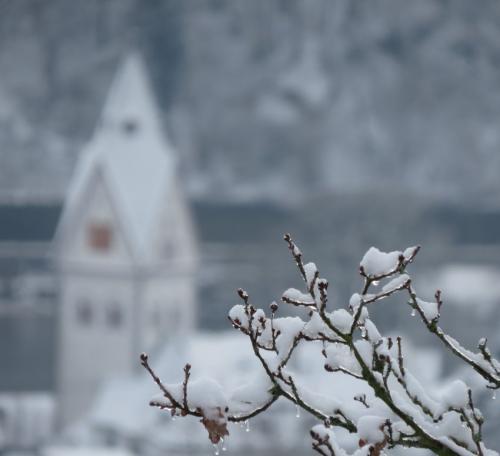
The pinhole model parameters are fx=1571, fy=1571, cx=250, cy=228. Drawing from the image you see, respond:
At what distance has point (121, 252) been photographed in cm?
2303

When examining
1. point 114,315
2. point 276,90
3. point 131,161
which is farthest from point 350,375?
point 276,90

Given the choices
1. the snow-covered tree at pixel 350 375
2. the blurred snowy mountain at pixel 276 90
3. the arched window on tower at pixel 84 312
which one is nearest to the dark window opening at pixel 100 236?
the arched window on tower at pixel 84 312

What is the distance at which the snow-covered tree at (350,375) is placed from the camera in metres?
1.47

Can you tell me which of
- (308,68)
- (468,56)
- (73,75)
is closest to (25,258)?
(73,75)

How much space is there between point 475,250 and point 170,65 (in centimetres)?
1048

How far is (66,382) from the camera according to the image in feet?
75.0

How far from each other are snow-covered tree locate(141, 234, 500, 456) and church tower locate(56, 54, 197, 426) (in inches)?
813

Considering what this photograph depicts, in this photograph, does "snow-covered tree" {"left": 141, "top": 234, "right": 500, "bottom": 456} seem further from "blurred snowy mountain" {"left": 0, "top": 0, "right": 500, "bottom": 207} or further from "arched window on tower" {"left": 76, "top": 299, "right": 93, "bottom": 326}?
"blurred snowy mountain" {"left": 0, "top": 0, "right": 500, "bottom": 207}

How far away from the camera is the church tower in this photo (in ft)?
73.6

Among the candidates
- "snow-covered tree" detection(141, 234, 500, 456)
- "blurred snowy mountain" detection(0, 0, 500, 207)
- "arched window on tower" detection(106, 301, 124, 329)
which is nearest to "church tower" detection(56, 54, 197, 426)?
"arched window on tower" detection(106, 301, 124, 329)

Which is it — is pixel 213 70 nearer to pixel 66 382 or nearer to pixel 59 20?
pixel 59 20

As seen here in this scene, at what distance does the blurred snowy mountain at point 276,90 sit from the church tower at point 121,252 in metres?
10.4

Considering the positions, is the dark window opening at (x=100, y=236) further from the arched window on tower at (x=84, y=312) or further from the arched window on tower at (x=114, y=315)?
the arched window on tower at (x=114, y=315)

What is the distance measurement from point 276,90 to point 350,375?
37.4m
